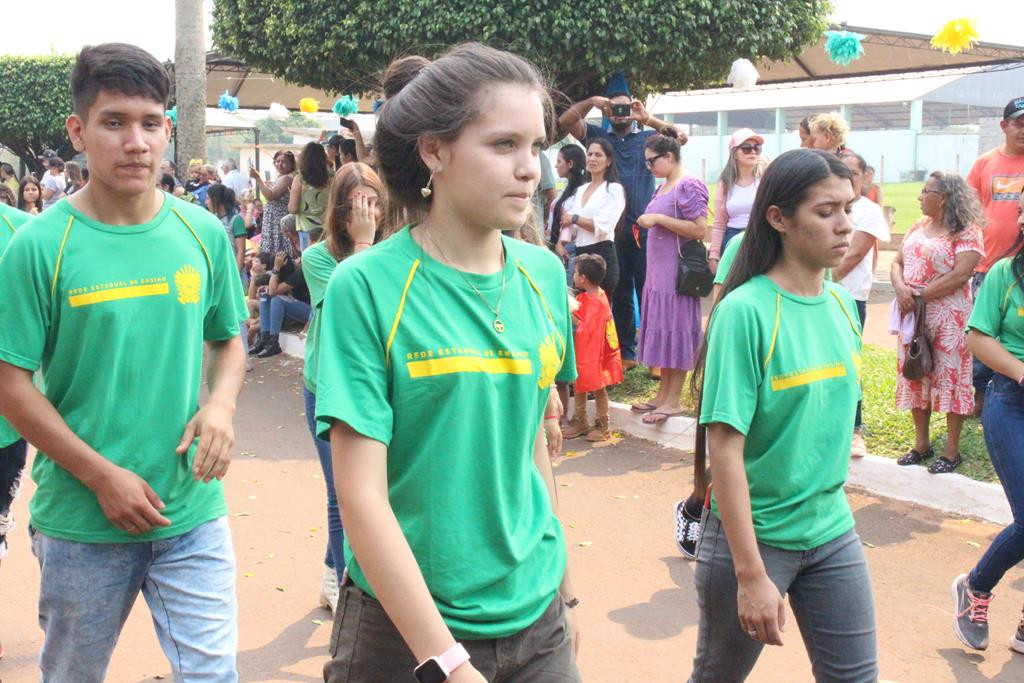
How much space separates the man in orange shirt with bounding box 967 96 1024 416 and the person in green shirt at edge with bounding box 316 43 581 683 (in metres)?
6.24

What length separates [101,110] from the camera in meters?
3.08

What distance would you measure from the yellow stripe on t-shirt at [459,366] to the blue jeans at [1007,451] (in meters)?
2.98

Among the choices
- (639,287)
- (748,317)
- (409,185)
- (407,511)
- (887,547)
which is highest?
(409,185)

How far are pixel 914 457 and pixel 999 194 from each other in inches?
87.9

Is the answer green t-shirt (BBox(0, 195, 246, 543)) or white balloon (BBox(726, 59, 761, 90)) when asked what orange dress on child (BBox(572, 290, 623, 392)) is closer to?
white balloon (BBox(726, 59, 761, 90))

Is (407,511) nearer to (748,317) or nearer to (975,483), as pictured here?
(748,317)

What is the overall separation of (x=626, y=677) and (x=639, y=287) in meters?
5.98

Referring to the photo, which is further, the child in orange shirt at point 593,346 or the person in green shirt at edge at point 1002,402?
the child in orange shirt at point 593,346

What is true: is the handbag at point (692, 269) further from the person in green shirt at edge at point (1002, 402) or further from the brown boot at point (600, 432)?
the person in green shirt at edge at point (1002, 402)

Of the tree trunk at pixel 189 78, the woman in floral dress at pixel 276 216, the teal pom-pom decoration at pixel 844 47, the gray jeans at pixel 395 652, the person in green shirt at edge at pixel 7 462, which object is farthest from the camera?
the tree trunk at pixel 189 78

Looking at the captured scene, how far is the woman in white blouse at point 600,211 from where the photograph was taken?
905cm

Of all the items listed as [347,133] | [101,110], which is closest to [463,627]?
[101,110]

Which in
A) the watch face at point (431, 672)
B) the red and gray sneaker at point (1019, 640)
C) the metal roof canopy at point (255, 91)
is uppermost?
the metal roof canopy at point (255, 91)

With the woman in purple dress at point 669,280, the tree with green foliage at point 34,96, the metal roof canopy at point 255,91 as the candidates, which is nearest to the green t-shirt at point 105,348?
the woman in purple dress at point 669,280
